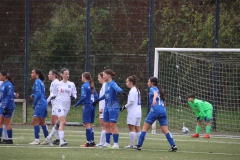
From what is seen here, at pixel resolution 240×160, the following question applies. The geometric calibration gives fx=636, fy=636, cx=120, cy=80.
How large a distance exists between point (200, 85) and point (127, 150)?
7.77 meters

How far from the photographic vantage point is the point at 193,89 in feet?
72.2

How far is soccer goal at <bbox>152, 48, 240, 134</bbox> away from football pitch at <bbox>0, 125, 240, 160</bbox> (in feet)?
8.09

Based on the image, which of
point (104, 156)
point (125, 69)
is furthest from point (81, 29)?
point (104, 156)

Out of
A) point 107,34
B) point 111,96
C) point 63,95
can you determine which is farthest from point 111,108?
point 107,34

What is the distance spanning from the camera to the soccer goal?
21.5 metres

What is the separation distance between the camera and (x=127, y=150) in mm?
14781

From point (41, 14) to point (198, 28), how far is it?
6.34 meters

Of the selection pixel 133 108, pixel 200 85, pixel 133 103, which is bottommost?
pixel 133 108

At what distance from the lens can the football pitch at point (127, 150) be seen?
513 inches

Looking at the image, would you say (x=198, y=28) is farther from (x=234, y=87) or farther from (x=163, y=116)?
(x=163, y=116)

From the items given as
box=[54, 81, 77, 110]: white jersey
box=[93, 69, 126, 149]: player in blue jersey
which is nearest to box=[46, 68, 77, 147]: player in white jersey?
box=[54, 81, 77, 110]: white jersey

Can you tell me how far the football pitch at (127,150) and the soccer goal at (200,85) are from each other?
2.47 m

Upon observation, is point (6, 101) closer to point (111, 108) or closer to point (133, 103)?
point (111, 108)

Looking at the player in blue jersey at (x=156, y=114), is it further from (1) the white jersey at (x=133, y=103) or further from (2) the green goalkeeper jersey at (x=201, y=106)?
(2) the green goalkeeper jersey at (x=201, y=106)
